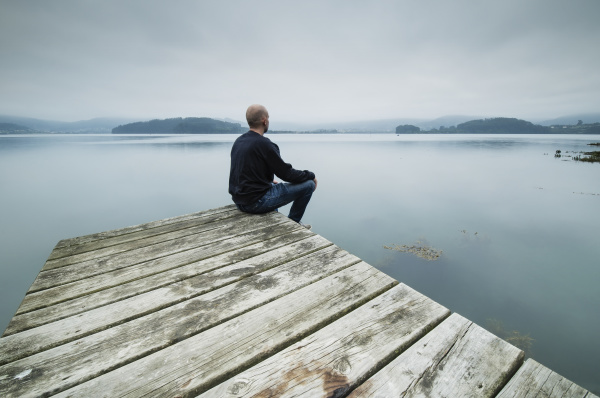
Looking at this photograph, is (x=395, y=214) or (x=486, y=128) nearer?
(x=395, y=214)

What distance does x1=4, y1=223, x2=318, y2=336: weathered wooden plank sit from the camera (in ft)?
6.51

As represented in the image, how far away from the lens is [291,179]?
13.4 ft

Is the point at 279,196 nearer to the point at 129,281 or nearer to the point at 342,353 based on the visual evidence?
the point at 129,281

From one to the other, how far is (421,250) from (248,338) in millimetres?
6878

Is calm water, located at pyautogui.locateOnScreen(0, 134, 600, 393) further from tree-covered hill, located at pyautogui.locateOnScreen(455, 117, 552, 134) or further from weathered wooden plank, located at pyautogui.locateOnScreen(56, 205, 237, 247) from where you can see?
tree-covered hill, located at pyautogui.locateOnScreen(455, 117, 552, 134)

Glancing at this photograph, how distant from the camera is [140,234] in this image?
11.7 feet

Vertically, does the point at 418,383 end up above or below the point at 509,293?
above

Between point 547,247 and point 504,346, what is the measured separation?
8.28m

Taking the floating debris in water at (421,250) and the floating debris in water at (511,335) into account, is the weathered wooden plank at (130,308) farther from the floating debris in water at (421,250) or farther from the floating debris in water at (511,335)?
the floating debris in water at (421,250)

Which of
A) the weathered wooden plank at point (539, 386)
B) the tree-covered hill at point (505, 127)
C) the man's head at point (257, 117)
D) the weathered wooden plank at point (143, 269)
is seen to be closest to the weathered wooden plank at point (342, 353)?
the weathered wooden plank at point (539, 386)

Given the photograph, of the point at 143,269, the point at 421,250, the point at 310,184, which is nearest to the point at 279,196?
the point at 310,184

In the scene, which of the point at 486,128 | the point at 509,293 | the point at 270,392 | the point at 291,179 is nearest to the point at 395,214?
the point at 509,293

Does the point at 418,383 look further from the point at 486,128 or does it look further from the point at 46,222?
the point at 486,128

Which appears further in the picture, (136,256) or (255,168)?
(255,168)
